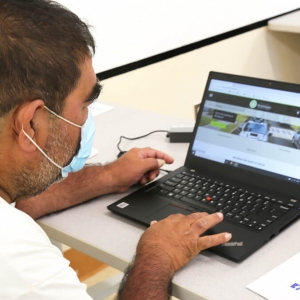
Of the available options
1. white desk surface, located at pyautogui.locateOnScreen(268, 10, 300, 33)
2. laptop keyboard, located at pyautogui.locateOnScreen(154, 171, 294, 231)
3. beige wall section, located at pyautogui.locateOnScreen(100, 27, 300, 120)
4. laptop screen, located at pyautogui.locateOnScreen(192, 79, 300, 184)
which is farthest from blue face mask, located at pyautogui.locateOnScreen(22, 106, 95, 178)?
white desk surface, located at pyautogui.locateOnScreen(268, 10, 300, 33)

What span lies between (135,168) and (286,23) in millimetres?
2007

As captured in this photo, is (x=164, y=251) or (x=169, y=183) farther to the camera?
(x=169, y=183)

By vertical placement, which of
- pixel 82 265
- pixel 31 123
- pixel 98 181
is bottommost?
pixel 82 265

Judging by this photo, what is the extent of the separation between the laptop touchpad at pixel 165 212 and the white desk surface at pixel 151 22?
0.97 m

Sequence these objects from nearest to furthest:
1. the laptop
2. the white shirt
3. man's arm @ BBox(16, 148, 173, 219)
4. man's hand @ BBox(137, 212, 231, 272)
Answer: the white shirt, man's hand @ BBox(137, 212, 231, 272), the laptop, man's arm @ BBox(16, 148, 173, 219)

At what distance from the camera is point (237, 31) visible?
286 cm

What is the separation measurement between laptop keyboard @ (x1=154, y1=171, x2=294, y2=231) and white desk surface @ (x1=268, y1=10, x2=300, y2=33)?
190 cm

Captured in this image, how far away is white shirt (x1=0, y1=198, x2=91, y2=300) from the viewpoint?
0.74 m

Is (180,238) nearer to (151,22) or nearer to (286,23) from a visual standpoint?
(151,22)

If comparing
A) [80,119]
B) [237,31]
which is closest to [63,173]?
[80,119]

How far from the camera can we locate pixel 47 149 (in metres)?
0.94

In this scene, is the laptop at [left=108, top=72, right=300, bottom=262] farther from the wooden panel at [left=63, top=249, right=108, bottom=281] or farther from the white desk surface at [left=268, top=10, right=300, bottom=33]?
the white desk surface at [left=268, top=10, right=300, bottom=33]

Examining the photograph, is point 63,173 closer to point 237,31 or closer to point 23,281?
point 23,281

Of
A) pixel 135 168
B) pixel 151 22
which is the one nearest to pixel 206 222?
pixel 135 168
